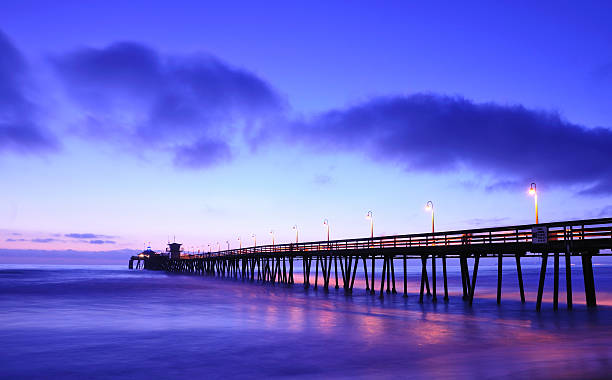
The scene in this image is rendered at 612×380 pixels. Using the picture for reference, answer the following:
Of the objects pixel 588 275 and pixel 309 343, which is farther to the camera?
pixel 588 275

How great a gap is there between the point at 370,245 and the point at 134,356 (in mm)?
23569

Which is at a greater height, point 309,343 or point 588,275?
point 588,275

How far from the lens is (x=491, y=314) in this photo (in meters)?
24.0

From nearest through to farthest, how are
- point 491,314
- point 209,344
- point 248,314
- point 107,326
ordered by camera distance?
point 209,344, point 107,326, point 491,314, point 248,314

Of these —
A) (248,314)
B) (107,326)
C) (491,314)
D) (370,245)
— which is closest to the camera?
(107,326)

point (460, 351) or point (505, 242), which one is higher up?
point (505, 242)

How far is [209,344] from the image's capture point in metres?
16.4

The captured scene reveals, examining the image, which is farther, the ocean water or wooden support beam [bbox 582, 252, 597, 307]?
wooden support beam [bbox 582, 252, 597, 307]

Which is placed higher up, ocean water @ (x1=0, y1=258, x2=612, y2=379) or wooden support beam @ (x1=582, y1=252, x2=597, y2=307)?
wooden support beam @ (x1=582, y1=252, x2=597, y2=307)

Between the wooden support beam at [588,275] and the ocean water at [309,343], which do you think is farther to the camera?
the wooden support beam at [588,275]

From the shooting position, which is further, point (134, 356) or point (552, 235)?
point (552, 235)

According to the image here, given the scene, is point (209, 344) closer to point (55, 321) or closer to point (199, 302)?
point (55, 321)

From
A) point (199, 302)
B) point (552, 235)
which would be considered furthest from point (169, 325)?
point (552, 235)

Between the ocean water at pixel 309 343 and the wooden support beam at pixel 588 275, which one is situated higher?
the wooden support beam at pixel 588 275
